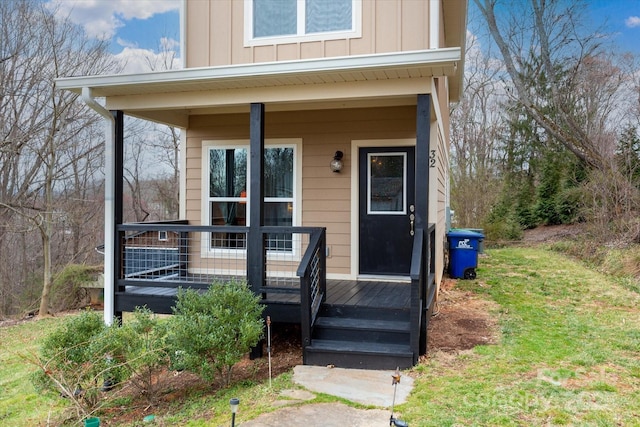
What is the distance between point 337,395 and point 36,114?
40.3 ft

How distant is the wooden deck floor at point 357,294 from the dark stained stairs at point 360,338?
0.32 feet

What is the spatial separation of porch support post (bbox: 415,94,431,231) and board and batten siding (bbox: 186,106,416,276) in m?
1.69

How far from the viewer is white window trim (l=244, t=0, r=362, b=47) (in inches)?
241

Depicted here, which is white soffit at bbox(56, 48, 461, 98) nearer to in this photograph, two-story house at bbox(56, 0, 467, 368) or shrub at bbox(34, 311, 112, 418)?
two-story house at bbox(56, 0, 467, 368)

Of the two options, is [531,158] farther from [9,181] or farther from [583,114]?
[9,181]

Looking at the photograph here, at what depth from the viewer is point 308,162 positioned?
673 centimetres

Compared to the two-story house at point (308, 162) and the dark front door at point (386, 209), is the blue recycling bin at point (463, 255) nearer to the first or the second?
the two-story house at point (308, 162)

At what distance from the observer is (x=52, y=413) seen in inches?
188

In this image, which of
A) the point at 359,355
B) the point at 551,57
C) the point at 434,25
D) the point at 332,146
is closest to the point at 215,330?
the point at 359,355

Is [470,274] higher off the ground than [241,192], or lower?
lower

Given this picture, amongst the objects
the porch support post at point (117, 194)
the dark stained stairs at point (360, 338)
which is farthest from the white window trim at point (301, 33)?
the dark stained stairs at point (360, 338)

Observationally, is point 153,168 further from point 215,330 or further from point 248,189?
point 215,330

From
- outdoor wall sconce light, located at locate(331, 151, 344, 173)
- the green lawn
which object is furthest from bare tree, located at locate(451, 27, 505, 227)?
outdoor wall sconce light, located at locate(331, 151, 344, 173)

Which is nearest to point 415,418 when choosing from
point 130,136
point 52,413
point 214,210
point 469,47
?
point 52,413
